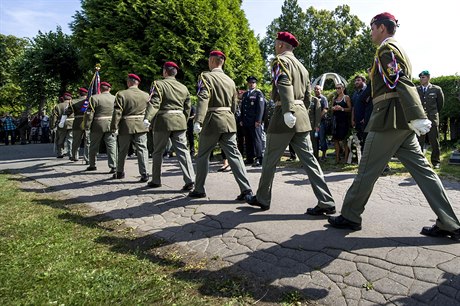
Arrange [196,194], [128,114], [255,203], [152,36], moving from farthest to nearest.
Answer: [152,36] → [128,114] → [196,194] → [255,203]

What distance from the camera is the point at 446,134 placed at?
12.9m

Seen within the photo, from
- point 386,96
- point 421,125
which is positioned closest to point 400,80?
point 386,96

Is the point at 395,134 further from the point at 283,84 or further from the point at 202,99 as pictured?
the point at 202,99

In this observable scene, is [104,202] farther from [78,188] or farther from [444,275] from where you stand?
[444,275]

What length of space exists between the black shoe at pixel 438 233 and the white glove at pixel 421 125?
3.33 ft

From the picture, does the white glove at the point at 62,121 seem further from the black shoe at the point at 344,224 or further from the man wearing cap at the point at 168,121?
the black shoe at the point at 344,224

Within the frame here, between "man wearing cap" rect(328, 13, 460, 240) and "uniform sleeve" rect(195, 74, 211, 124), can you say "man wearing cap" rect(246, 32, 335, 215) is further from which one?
"uniform sleeve" rect(195, 74, 211, 124)

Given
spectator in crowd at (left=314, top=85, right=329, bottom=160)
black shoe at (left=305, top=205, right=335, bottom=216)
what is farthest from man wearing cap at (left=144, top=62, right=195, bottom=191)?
spectator in crowd at (left=314, top=85, right=329, bottom=160)

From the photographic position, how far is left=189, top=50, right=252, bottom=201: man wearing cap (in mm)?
5203

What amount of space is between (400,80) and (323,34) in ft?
141

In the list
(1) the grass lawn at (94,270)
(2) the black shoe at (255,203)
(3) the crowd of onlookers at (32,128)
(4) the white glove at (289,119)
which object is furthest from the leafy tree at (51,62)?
(4) the white glove at (289,119)

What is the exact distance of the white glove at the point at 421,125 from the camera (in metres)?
3.12

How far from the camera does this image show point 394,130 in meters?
3.41

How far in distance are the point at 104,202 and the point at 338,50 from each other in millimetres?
42023
